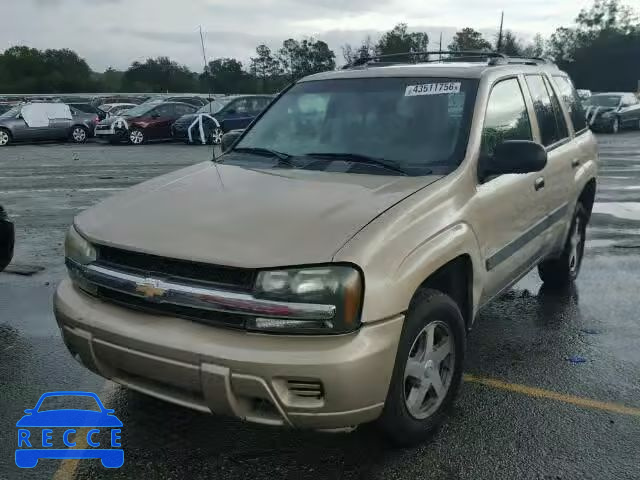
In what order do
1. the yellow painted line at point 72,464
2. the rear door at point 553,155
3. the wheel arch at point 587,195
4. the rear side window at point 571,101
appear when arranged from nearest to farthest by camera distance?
the yellow painted line at point 72,464, the rear door at point 553,155, the rear side window at point 571,101, the wheel arch at point 587,195

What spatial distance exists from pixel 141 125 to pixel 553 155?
19545 mm

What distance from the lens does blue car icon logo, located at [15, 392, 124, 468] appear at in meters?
3.02

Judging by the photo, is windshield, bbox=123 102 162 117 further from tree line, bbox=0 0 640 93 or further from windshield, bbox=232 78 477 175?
tree line, bbox=0 0 640 93

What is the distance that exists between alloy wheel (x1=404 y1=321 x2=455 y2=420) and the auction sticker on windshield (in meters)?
1.50

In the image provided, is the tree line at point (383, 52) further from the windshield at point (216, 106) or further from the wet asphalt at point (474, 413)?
the wet asphalt at point (474, 413)

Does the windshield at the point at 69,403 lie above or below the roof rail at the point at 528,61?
below

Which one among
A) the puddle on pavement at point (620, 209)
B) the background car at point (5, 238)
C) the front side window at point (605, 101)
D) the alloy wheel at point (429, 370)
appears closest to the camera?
the alloy wheel at point (429, 370)

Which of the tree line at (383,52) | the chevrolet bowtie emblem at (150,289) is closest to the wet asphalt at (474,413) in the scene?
the chevrolet bowtie emblem at (150,289)

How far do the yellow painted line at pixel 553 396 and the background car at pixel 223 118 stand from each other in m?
18.4

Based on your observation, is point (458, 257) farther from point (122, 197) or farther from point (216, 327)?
point (122, 197)

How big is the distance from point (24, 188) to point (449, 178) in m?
10.2

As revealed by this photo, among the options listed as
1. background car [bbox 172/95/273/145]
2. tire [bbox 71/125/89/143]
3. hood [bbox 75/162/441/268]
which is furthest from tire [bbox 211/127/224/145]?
hood [bbox 75/162/441/268]

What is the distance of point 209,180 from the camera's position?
3502 mm

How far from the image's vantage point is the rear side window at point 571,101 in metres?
5.20
